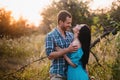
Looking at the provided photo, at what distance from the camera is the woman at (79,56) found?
4.87 meters

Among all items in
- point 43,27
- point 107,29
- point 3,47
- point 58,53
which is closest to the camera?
point 58,53

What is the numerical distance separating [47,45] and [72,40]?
42 centimetres

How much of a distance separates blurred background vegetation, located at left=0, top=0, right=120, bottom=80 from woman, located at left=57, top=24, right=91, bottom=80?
7.21ft

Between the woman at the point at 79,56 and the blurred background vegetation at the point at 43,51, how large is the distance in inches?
86.5

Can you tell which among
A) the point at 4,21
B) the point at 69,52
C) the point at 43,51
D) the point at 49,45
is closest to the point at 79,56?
the point at 69,52

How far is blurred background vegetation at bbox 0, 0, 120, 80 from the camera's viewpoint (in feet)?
25.8

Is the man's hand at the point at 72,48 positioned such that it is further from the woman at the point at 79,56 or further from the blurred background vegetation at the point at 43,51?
the blurred background vegetation at the point at 43,51

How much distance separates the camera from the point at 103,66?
7977 mm

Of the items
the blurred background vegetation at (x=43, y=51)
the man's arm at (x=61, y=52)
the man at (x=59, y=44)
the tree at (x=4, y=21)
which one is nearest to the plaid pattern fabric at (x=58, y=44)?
the man at (x=59, y=44)

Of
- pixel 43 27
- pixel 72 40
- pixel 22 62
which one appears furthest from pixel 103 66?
pixel 43 27

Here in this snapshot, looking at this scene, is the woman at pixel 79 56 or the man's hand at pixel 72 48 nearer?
the man's hand at pixel 72 48

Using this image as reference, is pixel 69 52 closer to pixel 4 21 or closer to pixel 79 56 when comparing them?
pixel 79 56

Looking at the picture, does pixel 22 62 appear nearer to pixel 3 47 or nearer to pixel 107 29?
pixel 3 47

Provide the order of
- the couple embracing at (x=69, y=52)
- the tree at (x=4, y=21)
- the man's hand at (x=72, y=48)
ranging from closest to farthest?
the man's hand at (x=72, y=48)
the couple embracing at (x=69, y=52)
the tree at (x=4, y=21)
